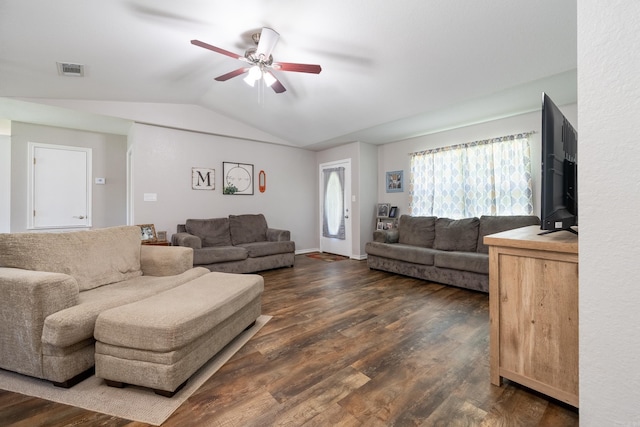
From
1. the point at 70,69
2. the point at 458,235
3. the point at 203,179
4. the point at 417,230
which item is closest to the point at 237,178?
the point at 203,179

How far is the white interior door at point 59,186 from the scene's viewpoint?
423cm

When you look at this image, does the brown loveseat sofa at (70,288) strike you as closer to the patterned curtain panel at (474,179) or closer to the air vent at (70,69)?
the air vent at (70,69)

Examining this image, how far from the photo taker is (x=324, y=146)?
574cm

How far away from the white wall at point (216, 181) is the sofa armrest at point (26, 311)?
111 inches

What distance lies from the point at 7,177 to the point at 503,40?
6831 mm

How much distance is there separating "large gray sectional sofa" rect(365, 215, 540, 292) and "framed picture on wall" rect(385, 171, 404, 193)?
80 centimetres

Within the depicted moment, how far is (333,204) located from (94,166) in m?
4.50

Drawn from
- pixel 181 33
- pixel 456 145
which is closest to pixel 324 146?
pixel 456 145

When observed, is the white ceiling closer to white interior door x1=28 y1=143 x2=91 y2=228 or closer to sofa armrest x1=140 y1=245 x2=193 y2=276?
white interior door x1=28 y1=143 x2=91 y2=228

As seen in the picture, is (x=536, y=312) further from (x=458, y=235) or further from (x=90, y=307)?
(x=458, y=235)

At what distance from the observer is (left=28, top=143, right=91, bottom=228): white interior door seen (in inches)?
167

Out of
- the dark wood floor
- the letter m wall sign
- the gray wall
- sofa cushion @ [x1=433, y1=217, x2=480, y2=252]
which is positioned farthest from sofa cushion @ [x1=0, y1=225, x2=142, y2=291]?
sofa cushion @ [x1=433, y1=217, x2=480, y2=252]

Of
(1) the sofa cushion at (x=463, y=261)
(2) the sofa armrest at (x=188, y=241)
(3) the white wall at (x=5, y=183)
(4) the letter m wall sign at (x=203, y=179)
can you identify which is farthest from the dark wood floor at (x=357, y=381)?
(3) the white wall at (x=5, y=183)

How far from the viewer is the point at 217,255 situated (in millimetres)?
3854
